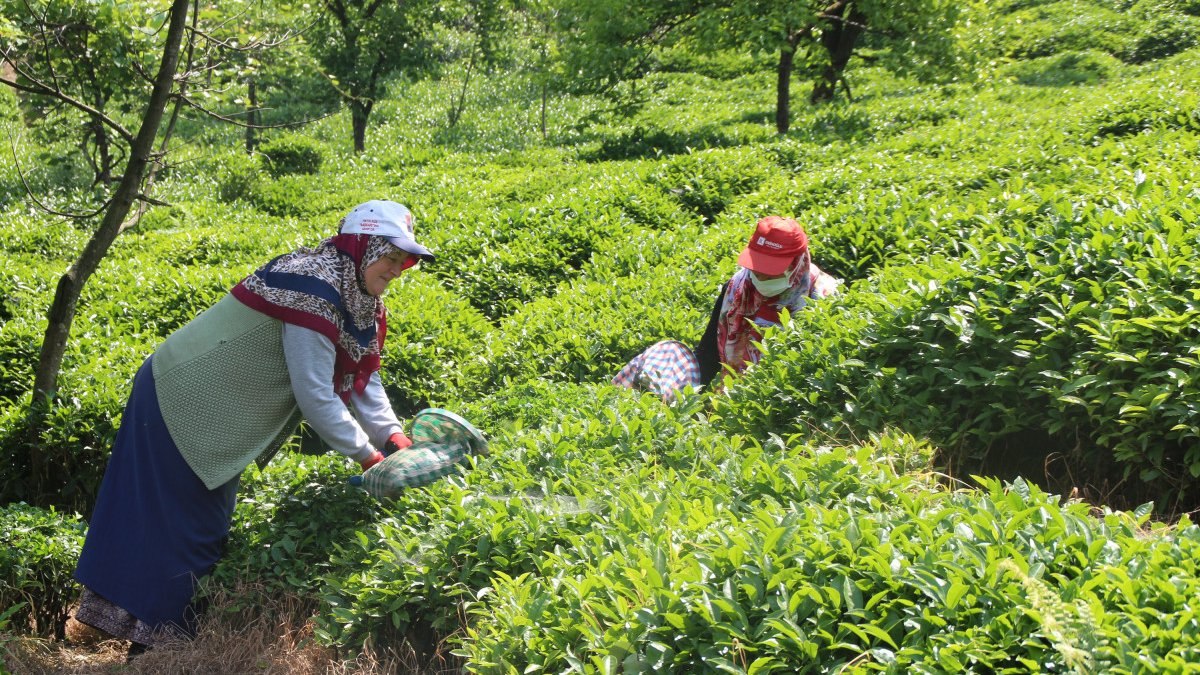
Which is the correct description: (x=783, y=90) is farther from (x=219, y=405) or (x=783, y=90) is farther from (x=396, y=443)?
(x=219, y=405)

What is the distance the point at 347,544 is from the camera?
3846 mm

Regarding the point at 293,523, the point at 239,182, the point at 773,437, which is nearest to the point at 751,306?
the point at 773,437

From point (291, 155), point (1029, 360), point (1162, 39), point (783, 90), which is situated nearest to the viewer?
point (1029, 360)

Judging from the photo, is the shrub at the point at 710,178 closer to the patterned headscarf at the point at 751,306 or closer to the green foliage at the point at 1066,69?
the patterned headscarf at the point at 751,306

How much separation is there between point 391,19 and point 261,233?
22.6 ft

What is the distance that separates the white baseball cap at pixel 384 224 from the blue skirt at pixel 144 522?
92 centimetres

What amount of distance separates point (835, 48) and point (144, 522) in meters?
13.6

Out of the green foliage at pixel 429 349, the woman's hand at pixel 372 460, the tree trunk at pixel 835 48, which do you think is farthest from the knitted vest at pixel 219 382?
the tree trunk at pixel 835 48

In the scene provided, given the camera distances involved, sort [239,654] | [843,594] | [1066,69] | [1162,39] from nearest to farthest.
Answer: [843,594], [239,654], [1066,69], [1162,39]

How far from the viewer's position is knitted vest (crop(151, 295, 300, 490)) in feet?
11.7

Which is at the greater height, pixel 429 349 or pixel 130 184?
pixel 130 184

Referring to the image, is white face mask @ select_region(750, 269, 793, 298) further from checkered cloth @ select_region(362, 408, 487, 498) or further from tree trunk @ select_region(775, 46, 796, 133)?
tree trunk @ select_region(775, 46, 796, 133)

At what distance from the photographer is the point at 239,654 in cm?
345

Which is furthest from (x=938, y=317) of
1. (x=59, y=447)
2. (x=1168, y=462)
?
(x=59, y=447)
